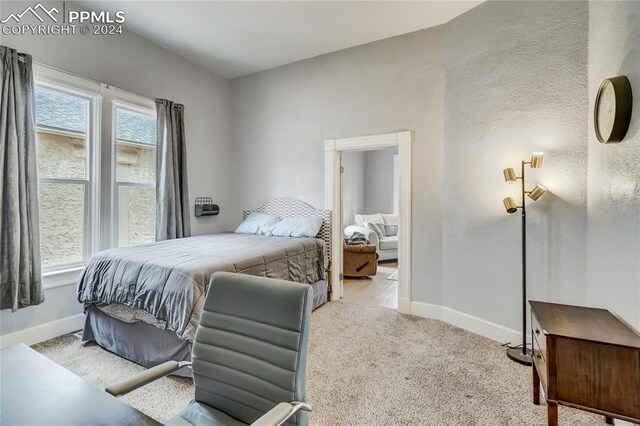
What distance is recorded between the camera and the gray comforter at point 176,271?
6.90ft

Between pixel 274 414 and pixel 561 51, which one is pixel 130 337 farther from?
pixel 561 51

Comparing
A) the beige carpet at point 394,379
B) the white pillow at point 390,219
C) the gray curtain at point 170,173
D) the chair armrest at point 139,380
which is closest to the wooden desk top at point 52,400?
the chair armrest at point 139,380

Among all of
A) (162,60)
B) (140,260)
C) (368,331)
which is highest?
(162,60)

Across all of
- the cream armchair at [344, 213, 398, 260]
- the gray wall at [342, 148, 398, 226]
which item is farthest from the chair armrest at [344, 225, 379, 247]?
the gray wall at [342, 148, 398, 226]

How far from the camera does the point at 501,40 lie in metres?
2.76

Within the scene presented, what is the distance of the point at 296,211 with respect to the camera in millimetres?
4270

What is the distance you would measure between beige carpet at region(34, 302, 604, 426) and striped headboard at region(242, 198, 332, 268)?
1.22 meters

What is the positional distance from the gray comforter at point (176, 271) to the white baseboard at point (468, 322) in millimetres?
1393

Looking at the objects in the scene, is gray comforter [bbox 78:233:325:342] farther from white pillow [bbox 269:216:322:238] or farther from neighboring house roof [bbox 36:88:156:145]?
neighboring house roof [bbox 36:88:156:145]

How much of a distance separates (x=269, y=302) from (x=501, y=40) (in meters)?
3.07

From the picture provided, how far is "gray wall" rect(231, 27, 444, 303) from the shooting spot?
132 inches

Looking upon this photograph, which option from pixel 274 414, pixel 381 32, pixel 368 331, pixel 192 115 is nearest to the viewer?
pixel 274 414

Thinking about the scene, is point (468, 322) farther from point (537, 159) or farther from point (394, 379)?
point (537, 159)

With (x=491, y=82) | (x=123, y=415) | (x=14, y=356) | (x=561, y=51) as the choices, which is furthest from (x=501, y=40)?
(x=14, y=356)
